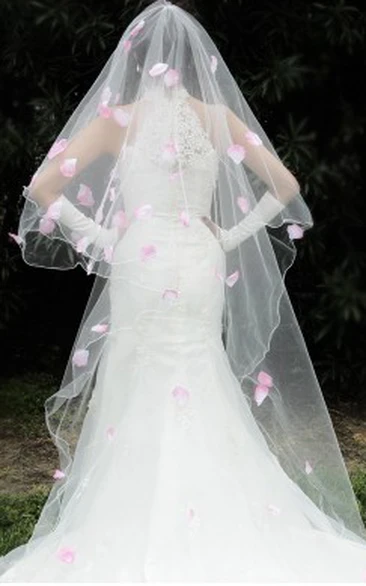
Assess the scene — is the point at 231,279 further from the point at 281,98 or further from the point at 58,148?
the point at 281,98

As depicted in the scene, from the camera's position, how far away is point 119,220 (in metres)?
2.97

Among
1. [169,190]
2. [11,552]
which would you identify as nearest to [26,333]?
[11,552]

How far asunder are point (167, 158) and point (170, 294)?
455 mm

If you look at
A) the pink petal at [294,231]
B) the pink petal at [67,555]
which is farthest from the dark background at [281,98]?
the pink petal at [67,555]

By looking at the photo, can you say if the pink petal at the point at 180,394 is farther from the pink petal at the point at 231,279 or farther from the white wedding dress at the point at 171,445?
the pink petal at the point at 231,279

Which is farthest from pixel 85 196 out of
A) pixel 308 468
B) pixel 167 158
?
pixel 308 468

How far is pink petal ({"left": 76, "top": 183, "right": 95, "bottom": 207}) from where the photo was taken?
3020 millimetres

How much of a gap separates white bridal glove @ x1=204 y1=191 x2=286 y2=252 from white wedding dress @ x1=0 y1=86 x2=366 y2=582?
Result: 10 cm

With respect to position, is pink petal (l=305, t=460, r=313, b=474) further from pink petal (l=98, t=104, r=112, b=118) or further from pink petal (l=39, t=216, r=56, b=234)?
pink petal (l=98, t=104, r=112, b=118)

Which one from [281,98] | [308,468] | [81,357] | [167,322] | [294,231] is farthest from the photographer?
[281,98]

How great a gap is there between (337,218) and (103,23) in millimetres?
1802

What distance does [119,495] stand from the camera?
2.96 meters

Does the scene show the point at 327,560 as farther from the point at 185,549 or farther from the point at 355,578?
the point at 185,549

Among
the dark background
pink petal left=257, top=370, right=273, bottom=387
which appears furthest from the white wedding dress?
the dark background
